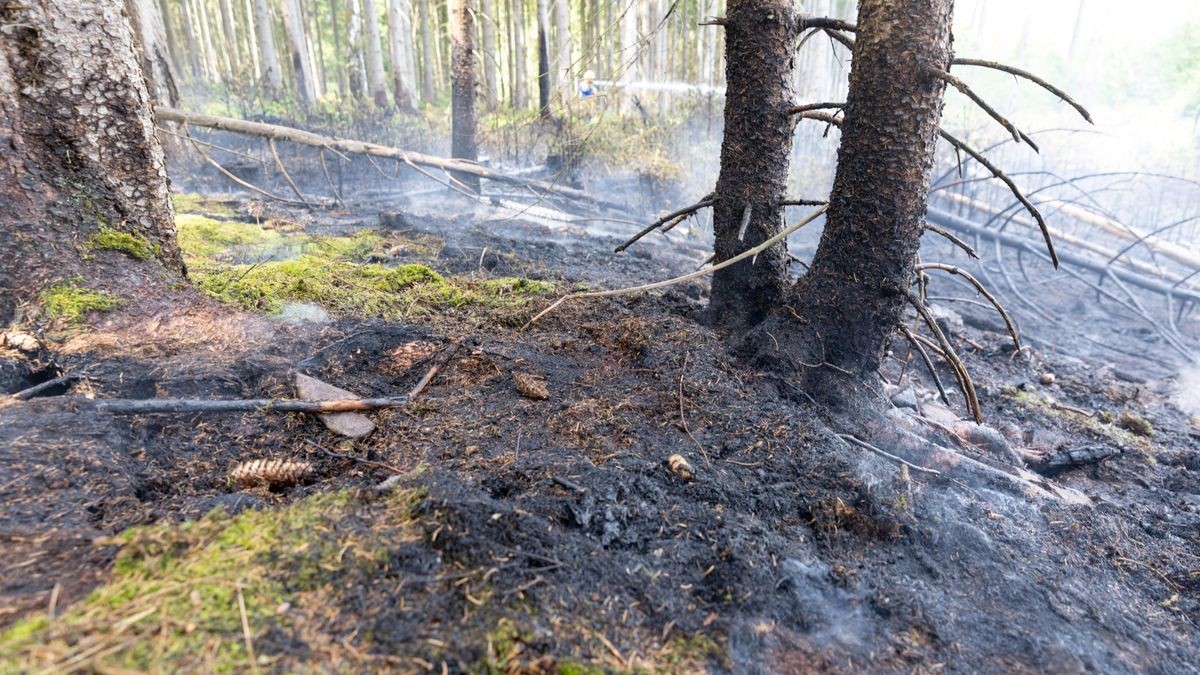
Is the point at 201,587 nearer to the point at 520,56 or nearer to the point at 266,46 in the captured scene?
the point at 266,46

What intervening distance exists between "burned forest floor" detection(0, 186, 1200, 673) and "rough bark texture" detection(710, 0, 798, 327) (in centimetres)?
39

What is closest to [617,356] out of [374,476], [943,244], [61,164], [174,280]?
[374,476]

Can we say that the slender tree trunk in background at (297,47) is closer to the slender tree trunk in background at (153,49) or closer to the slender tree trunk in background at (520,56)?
the slender tree trunk in background at (520,56)

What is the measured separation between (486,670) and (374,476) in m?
1.04

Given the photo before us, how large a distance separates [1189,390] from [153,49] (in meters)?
13.1

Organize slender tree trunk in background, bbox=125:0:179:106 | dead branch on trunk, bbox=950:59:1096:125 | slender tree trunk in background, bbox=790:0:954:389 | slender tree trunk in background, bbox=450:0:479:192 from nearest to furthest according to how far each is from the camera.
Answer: dead branch on trunk, bbox=950:59:1096:125
slender tree trunk in background, bbox=790:0:954:389
slender tree trunk in background, bbox=125:0:179:106
slender tree trunk in background, bbox=450:0:479:192

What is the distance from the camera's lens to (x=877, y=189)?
289cm

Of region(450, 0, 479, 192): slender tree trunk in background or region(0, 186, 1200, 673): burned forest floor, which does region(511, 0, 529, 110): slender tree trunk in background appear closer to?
region(450, 0, 479, 192): slender tree trunk in background

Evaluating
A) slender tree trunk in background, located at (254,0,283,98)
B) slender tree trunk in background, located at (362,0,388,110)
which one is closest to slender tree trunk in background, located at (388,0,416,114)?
slender tree trunk in background, located at (362,0,388,110)

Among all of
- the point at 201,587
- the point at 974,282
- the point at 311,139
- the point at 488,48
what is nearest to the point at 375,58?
the point at 488,48

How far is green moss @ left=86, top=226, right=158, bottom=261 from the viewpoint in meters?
3.00

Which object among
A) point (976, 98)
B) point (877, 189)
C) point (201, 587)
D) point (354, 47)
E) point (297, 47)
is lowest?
point (201, 587)

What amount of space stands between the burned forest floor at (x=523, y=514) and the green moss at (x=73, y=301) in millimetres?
14

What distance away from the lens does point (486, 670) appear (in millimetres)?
1437
